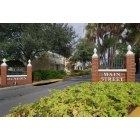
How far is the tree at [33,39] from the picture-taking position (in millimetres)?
6910

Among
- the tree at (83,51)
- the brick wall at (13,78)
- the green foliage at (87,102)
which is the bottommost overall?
the green foliage at (87,102)

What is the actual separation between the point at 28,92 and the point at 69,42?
139 cm

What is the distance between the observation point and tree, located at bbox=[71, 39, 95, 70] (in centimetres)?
695

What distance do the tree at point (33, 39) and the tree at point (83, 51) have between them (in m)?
0.19

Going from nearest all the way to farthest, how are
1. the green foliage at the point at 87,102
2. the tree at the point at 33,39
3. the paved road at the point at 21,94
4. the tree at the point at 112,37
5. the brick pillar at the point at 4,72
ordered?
the green foliage at the point at 87,102 → the paved road at the point at 21,94 → the brick pillar at the point at 4,72 → the tree at the point at 33,39 → the tree at the point at 112,37

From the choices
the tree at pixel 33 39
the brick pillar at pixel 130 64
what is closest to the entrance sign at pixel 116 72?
the brick pillar at pixel 130 64

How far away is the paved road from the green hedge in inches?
6.6

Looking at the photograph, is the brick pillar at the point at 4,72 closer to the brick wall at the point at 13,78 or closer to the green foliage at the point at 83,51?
the brick wall at the point at 13,78

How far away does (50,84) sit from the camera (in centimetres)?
685

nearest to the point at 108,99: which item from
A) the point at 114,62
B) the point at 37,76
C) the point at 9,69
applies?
the point at 114,62

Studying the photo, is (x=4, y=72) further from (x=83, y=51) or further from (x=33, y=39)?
(x=83, y=51)

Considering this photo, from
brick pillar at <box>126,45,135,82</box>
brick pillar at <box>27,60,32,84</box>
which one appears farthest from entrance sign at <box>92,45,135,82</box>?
brick pillar at <box>27,60,32,84</box>

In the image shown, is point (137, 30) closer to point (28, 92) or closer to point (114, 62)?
point (114, 62)
